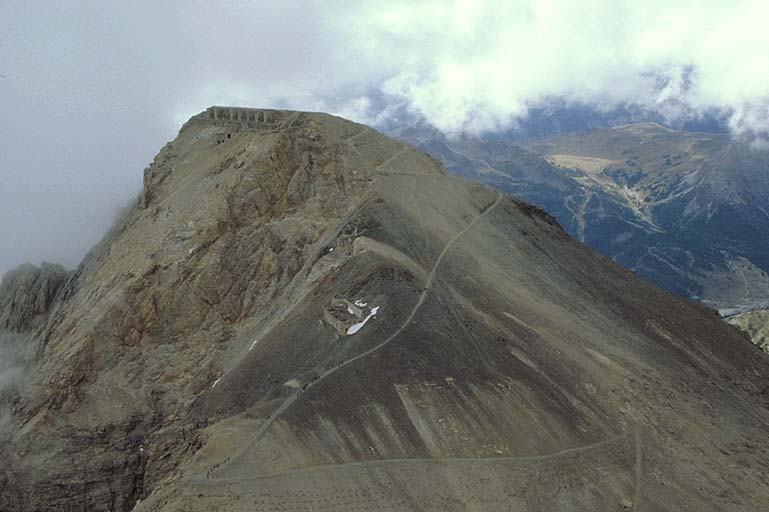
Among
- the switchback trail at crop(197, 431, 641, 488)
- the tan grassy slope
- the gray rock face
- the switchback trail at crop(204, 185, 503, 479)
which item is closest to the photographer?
the switchback trail at crop(197, 431, 641, 488)

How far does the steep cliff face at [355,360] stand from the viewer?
206 ft

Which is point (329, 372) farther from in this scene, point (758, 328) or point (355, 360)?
point (758, 328)

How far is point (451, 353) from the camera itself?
73500 millimetres

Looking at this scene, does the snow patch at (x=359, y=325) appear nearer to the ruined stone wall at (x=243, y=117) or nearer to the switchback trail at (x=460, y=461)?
the switchback trail at (x=460, y=461)

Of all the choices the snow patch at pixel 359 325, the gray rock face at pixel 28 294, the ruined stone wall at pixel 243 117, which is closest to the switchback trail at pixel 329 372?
the snow patch at pixel 359 325

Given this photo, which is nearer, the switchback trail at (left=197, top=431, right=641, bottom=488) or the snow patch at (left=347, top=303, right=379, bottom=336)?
the switchback trail at (left=197, top=431, right=641, bottom=488)

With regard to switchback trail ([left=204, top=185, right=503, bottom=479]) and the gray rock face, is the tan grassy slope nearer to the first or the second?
switchback trail ([left=204, top=185, right=503, bottom=479])

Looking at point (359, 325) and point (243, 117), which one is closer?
point (359, 325)

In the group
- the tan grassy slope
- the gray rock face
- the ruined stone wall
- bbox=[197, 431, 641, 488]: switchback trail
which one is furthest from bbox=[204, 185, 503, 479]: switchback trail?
the tan grassy slope

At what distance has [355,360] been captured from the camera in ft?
230

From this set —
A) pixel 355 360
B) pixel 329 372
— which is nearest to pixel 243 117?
pixel 355 360

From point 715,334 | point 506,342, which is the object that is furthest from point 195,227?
point 715,334

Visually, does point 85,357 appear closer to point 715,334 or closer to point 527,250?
point 527,250

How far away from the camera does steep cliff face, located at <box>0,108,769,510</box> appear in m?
62.7
